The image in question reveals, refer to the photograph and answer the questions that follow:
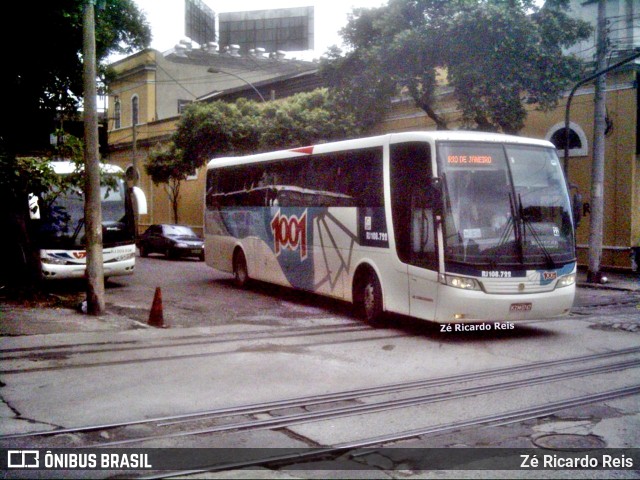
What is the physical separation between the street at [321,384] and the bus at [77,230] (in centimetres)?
347

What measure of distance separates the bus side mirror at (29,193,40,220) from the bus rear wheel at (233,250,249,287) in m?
4.86

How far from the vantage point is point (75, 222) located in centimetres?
1753

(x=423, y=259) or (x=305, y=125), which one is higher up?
(x=305, y=125)

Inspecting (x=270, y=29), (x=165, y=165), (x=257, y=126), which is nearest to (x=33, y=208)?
(x=257, y=126)

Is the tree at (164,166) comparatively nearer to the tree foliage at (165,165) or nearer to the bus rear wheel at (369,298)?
the tree foliage at (165,165)

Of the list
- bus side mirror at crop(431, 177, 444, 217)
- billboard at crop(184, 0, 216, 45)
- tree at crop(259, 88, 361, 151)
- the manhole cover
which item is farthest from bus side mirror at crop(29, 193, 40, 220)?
billboard at crop(184, 0, 216, 45)

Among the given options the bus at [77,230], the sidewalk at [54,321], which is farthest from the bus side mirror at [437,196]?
the bus at [77,230]

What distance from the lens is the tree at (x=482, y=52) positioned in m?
19.0

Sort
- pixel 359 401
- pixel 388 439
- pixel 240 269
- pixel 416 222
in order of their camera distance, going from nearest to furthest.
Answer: pixel 388 439 < pixel 359 401 < pixel 416 222 < pixel 240 269

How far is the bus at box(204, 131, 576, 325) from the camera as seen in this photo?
10867 mm

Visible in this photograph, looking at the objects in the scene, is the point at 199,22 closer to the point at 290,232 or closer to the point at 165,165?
the point at 165,165

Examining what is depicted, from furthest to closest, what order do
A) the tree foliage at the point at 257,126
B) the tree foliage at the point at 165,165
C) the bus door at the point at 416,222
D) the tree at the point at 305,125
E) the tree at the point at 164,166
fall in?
the tree at the point at 164,166
the tree foliage at the point at 165,165
the tree foliage at the point at 257,126
the tree at the point at 305,125
the bus door at the point at 416,222

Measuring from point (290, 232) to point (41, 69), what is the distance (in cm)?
666

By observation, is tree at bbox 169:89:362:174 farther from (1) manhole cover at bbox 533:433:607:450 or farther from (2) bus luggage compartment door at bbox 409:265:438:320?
(1) manhole cover at bbox 533:433:607:450
